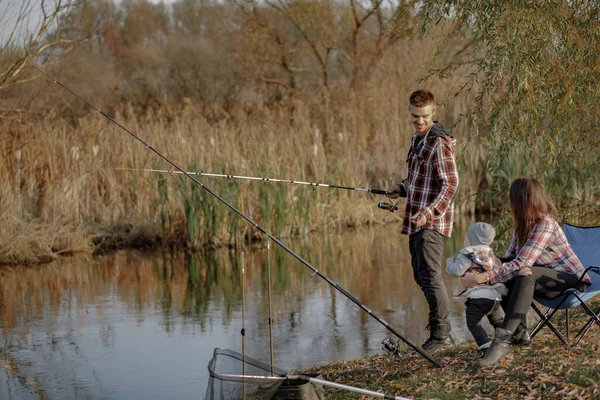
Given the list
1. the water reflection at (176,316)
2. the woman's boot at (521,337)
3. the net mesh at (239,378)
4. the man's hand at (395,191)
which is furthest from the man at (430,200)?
the net mesh at (239,378)

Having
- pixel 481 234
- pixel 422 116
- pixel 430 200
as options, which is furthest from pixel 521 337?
pixel 422 116

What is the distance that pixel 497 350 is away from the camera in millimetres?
4895

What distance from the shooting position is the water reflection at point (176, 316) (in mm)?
6441

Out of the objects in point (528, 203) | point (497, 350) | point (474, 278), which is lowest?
point (497, 350)

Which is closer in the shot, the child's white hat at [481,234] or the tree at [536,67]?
the child's white hat at [481,234]

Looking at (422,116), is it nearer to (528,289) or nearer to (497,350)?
(528,289)

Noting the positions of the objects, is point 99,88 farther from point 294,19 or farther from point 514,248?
point 514,248

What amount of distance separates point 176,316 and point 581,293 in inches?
174

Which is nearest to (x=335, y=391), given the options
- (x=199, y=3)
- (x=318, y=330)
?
(x=318, y=330)

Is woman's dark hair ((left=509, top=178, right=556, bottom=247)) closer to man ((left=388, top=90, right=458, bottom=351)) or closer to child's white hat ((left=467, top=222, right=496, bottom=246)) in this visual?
child's white hat ((left=467, top=222, right=496, bottom=246))

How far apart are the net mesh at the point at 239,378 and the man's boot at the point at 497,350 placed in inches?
48.3

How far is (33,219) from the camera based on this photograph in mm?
12445

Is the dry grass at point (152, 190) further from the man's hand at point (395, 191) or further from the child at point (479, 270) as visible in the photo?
the child at point (479, 270)

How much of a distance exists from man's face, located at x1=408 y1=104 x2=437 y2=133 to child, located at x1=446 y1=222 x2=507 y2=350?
0.82 m
